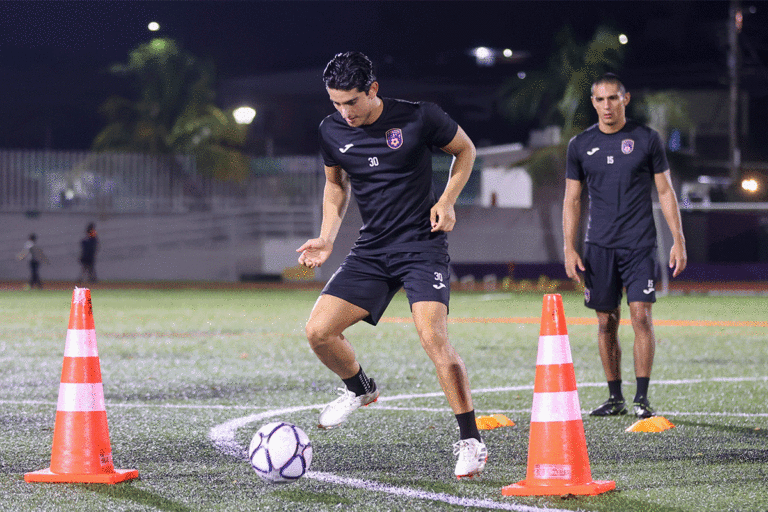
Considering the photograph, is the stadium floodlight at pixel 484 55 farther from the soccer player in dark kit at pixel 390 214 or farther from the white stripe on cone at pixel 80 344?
the white stripe on cone at pixel 80 344

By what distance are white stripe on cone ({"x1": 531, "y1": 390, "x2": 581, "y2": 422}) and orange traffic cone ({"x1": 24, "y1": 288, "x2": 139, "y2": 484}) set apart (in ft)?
6.08

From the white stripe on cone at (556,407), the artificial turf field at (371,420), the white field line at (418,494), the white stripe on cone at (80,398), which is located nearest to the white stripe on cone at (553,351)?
the white stripe on cone at (556,407)

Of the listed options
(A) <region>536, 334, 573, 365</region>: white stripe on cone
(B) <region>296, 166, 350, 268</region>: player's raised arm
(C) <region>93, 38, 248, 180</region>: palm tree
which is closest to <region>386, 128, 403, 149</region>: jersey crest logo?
(B) <region>296, 166, 350, 268</region>: player's raised arm

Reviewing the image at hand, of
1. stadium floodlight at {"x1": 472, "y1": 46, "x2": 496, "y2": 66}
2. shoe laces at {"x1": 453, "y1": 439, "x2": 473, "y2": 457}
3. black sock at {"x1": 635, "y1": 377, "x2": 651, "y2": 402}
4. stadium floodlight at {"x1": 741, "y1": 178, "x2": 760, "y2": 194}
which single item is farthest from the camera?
stadium floodlight at {"x1": 472, "y1": 46, "x2": 496, "y2": 66}

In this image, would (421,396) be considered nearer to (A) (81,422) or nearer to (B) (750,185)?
(A) (81,422)

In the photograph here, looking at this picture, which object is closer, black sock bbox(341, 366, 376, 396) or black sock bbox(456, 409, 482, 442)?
black sock bbox(456, 409, 482, 442)

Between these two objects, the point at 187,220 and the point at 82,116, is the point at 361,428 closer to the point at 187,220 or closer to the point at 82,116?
the point at 187,220

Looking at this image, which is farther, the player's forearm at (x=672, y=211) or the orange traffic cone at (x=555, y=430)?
the player's forearm at (x=672, y=211)

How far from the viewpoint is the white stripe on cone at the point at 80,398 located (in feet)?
16.0

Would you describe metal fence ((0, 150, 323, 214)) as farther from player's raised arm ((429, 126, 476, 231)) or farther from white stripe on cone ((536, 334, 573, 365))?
white stripe on cone ((536, 334, 573, 365))

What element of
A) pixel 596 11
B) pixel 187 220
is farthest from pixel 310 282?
pixel 596 11

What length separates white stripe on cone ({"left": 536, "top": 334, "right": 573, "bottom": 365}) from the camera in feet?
15.4

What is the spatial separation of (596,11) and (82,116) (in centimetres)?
2212

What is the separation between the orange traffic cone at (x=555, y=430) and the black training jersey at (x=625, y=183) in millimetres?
2469
